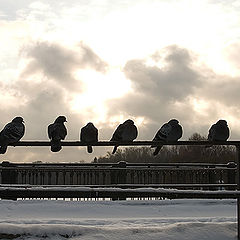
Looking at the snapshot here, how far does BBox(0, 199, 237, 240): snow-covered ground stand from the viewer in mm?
6922

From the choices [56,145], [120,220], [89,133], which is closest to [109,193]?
[56,145]

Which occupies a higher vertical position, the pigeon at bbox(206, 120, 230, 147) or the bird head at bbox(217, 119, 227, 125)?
the bird head at bbox(217, 119, 227, 125)

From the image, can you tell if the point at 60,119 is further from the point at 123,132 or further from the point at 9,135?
the point at 9,135

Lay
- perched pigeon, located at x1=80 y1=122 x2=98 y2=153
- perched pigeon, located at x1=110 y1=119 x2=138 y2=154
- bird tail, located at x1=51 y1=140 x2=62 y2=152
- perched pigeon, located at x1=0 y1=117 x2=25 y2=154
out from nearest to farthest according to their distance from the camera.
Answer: bird tail, located at x1=51 y1=140 x2=62 y2=152 → perched pigeon, located at x1=0 y1=117 x2=25 y2=154 → perched pigeon, located at x1=80 y1=122 x2=98 y2=153 → perched pigeon, located at x1=110 y1=119 x2=138 y2=154

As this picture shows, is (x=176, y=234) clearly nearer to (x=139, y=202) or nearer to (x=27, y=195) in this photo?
(x=27, y=195)

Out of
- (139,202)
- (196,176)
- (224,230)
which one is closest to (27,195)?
A: (224,230)

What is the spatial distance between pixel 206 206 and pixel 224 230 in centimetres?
616

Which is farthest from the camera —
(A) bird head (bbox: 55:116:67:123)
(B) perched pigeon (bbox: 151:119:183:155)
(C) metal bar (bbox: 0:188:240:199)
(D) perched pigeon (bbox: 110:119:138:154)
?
(A) bird head (bbox: 55:116:67:123)

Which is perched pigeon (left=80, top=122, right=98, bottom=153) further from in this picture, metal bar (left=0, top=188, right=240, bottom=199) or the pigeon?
the pigeon

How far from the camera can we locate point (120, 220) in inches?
372

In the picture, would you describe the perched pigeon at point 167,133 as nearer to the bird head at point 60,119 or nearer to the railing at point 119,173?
the bird head at point 60,119

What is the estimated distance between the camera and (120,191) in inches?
265

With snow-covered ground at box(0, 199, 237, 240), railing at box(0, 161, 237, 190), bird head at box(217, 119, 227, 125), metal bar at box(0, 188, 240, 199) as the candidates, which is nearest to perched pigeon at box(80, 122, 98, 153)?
metal bar at box(0, 188, 240, 199)

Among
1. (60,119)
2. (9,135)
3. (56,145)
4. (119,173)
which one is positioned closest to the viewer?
(56,145)
